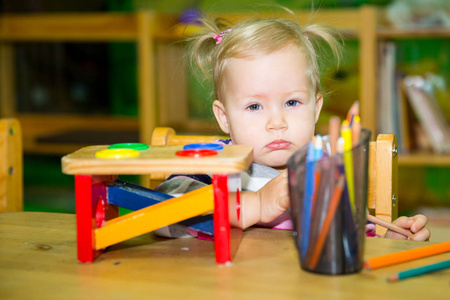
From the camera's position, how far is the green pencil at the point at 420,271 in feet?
2.07

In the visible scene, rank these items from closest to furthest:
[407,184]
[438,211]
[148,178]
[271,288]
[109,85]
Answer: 1. [271,288]
2. [148,178]
3. [438,211]
4. [407,184]
5. [109,85]

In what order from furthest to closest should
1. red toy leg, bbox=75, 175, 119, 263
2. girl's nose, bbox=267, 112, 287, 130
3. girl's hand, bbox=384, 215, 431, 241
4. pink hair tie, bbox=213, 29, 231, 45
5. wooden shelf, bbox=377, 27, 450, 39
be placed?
wooden shelf, bbox=377, 27, 450, 39
pink hair tie, bbox=213, 29, 231, 45
girl's nose, bbox=267, 112, 287, 130
girl's hand, bbox=384, 215, 431, 241
red toy leg, bbox=75, 175, 119, 263

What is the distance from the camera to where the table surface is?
0.61 m

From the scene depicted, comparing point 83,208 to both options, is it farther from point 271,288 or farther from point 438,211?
point 438,211

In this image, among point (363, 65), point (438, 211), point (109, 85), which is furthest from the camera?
point (109, 85)

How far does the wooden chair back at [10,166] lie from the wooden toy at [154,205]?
0.32 meters

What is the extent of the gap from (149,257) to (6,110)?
2860mm

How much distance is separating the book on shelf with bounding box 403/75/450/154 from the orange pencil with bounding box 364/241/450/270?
1.85 m

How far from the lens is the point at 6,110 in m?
3.35

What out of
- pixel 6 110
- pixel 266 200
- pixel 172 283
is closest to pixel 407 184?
pixel 6 110

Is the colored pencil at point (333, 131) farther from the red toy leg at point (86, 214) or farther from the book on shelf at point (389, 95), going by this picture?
the book on shelf at point (389, 95)

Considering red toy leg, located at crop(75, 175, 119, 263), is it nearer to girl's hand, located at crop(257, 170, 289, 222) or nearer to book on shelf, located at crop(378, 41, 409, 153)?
girl's hand, located at crop(257, 170, 289, 222)

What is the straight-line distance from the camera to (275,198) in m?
0.79

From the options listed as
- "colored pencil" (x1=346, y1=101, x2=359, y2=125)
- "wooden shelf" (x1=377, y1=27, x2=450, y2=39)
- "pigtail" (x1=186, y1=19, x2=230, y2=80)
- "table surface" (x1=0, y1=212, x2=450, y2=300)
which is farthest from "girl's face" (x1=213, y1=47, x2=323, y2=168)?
"wooden shelf" (x1=377, y1=27, x2=450, y2=39)
